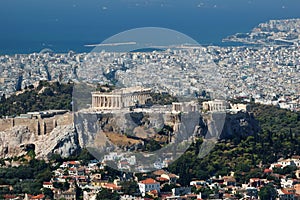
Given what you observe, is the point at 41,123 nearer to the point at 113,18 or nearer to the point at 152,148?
the point at 152,148

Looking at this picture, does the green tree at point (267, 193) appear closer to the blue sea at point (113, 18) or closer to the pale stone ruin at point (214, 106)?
the pale stone ruin at point (214, 106)

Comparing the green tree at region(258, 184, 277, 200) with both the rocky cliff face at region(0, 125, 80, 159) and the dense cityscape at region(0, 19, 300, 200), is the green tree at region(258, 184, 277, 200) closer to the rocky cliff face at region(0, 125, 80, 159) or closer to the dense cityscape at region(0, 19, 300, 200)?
the dense cityscape at region(0, 19, 300, 200)

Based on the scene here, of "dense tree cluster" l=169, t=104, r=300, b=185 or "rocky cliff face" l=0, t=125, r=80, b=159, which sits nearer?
"dense tree cluster" l=169, t=104, r=300, b=185

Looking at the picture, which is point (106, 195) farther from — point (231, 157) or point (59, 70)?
point (59, 70)

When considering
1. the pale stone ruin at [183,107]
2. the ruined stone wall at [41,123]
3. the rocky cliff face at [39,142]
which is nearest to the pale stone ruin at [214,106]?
the pale stone ruin at [183,107]

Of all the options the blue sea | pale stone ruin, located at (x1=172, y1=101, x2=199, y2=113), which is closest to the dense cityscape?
pale stone ruin, located at (x1=172, y1=101, x2=199, y2=113)

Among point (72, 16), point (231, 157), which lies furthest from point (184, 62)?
point (72, 16)
